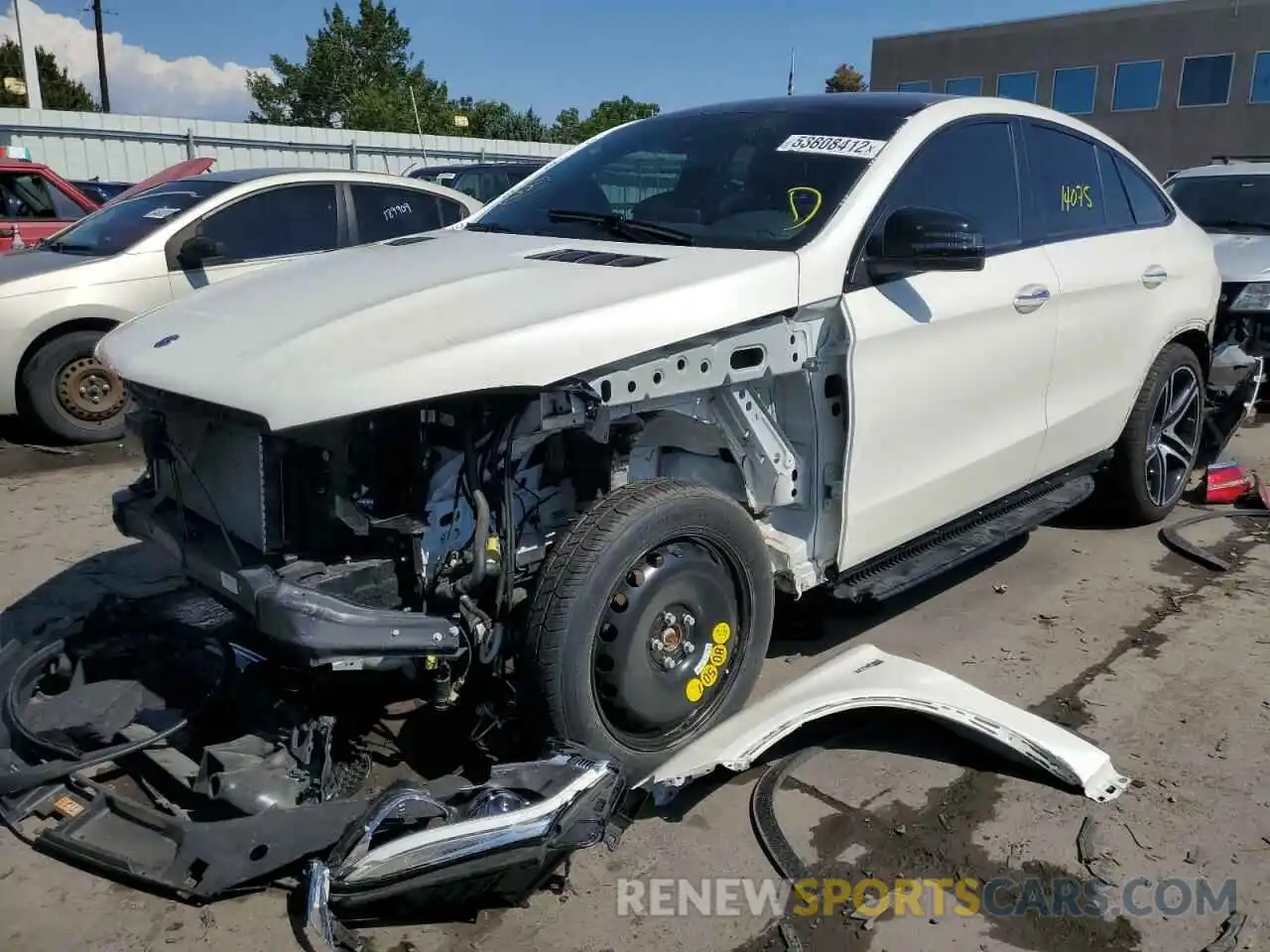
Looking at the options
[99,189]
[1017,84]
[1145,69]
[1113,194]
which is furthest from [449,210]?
[1017,84]

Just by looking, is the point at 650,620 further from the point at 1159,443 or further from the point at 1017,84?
the point at 1017,84

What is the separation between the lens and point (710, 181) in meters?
3.65

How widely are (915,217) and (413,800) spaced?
85.9 inches

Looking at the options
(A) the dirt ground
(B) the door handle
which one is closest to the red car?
(A) the dirt ground

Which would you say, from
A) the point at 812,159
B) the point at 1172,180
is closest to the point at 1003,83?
the point at 1172,180

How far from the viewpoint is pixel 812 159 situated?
3553mm

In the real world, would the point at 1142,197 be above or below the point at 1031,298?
above

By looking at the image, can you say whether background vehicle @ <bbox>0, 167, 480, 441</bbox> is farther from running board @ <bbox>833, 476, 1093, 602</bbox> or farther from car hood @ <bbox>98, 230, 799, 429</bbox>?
running board @ <bbox>833, 476, 1093, 602</bbox>

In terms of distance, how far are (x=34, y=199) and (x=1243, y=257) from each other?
10371 millimetres

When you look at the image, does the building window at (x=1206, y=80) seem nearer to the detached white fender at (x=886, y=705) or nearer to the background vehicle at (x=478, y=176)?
the background vehicle at (x=478, y=176)

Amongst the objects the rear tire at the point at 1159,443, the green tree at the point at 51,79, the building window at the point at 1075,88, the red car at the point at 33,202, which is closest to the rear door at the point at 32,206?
the red car at the point at 33,202

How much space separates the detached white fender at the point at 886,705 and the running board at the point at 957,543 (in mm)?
279

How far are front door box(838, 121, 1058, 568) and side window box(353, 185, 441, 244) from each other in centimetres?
471

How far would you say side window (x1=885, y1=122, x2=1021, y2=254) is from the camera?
3596 mm
